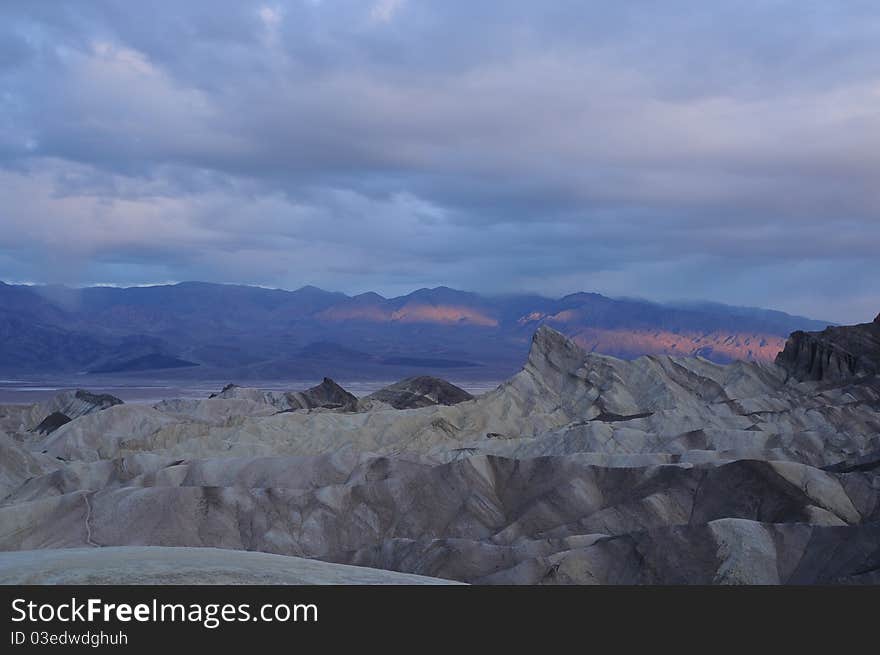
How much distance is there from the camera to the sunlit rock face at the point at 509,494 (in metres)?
25.2

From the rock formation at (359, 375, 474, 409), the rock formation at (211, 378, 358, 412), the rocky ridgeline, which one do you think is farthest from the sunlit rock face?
the rock formation at (211, 378, 358, 412)

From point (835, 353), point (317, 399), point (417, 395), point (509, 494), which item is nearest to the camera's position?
point (509, 494)

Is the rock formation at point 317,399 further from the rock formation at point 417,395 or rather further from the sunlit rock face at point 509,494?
the sunlit rock face at point 509,494

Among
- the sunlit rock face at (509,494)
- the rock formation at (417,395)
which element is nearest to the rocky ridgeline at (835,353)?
the sunlit rock face at (509,494)

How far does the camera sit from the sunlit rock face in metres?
25.2

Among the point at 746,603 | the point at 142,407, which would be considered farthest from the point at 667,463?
the point at 142,407

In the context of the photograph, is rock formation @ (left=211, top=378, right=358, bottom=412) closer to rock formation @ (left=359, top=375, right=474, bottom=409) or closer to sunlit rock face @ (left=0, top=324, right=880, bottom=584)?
rock formation @ (left=359, top=375, right=474, bottom=409)

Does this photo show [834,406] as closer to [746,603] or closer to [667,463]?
[667,463]

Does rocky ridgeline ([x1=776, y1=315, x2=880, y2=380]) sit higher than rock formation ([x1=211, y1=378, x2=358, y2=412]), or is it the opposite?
rocky ridgeline ([x1=776, y1=315, x2=880, y2=380])

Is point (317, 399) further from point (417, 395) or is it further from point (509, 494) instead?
point (509, 494)

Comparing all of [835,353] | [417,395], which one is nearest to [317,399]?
[417,395]

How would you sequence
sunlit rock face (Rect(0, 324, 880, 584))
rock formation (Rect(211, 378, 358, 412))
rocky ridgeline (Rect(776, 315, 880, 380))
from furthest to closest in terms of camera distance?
rock formation (Rect(211, 378, 358, 412)) < rocky ridgeline (Rect(776, 315, 880, 380)) < sunlit rock face (Rect(0, 324, 880, 584))

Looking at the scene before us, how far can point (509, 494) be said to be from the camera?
120 feet

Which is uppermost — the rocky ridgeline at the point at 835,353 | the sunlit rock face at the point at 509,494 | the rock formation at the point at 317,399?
the rocky ridgeline at the point at 835,353
